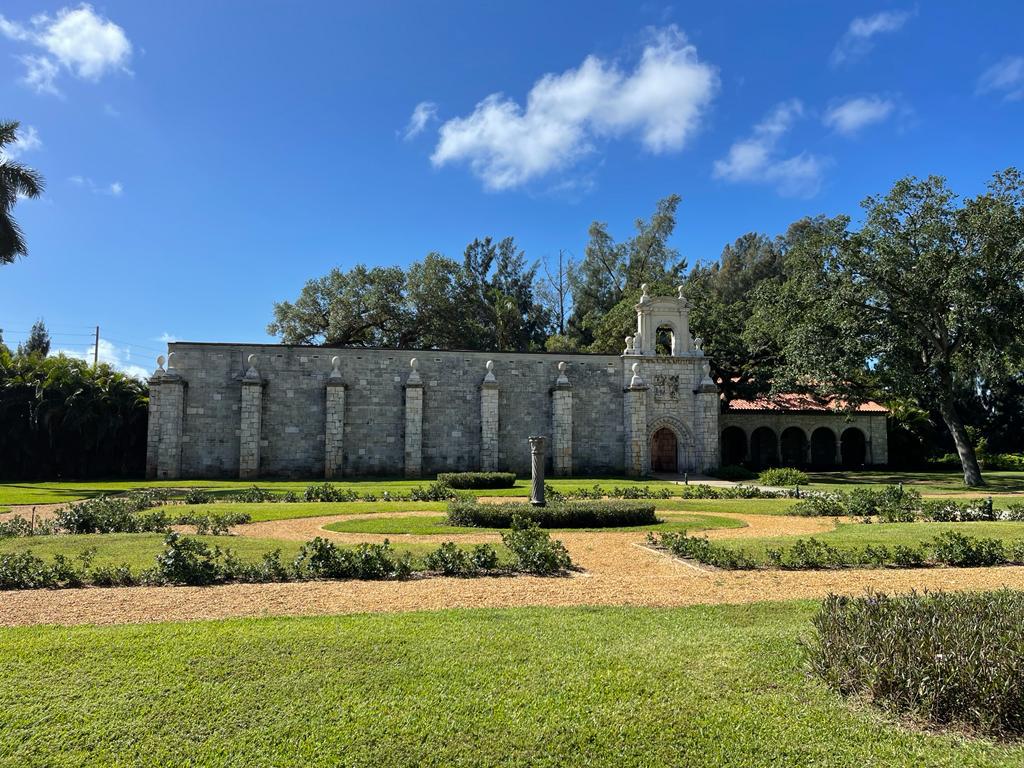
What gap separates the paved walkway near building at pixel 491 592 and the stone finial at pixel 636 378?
71.4 ft

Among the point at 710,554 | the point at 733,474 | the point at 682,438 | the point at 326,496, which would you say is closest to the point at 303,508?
the point at 326,496

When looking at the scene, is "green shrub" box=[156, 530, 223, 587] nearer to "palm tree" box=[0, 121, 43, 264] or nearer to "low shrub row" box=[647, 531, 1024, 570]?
"low shrub row" box=[647, 531, 1024, 570]

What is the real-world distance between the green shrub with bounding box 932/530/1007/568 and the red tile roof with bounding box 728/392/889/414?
27.4 m

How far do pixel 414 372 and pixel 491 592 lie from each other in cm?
2234

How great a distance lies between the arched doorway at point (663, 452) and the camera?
33.2 meters

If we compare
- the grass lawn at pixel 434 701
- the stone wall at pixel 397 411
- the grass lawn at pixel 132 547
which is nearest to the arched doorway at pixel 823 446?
the stone wall at pixel 397 411

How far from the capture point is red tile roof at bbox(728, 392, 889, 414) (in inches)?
1475

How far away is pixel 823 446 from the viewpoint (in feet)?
134

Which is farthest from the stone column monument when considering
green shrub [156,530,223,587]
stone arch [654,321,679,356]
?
stone arch [654,321,679,356]

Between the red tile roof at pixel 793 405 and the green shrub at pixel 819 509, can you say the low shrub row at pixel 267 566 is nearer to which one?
the green shrub at pixel 819 509

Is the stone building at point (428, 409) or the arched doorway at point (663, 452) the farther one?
the arched doorway at point (663, 452)

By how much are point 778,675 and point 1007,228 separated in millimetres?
25625

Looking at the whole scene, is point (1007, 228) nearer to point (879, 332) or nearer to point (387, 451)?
point (879, 332)

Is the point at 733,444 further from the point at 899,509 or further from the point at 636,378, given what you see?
the point at 899,509
